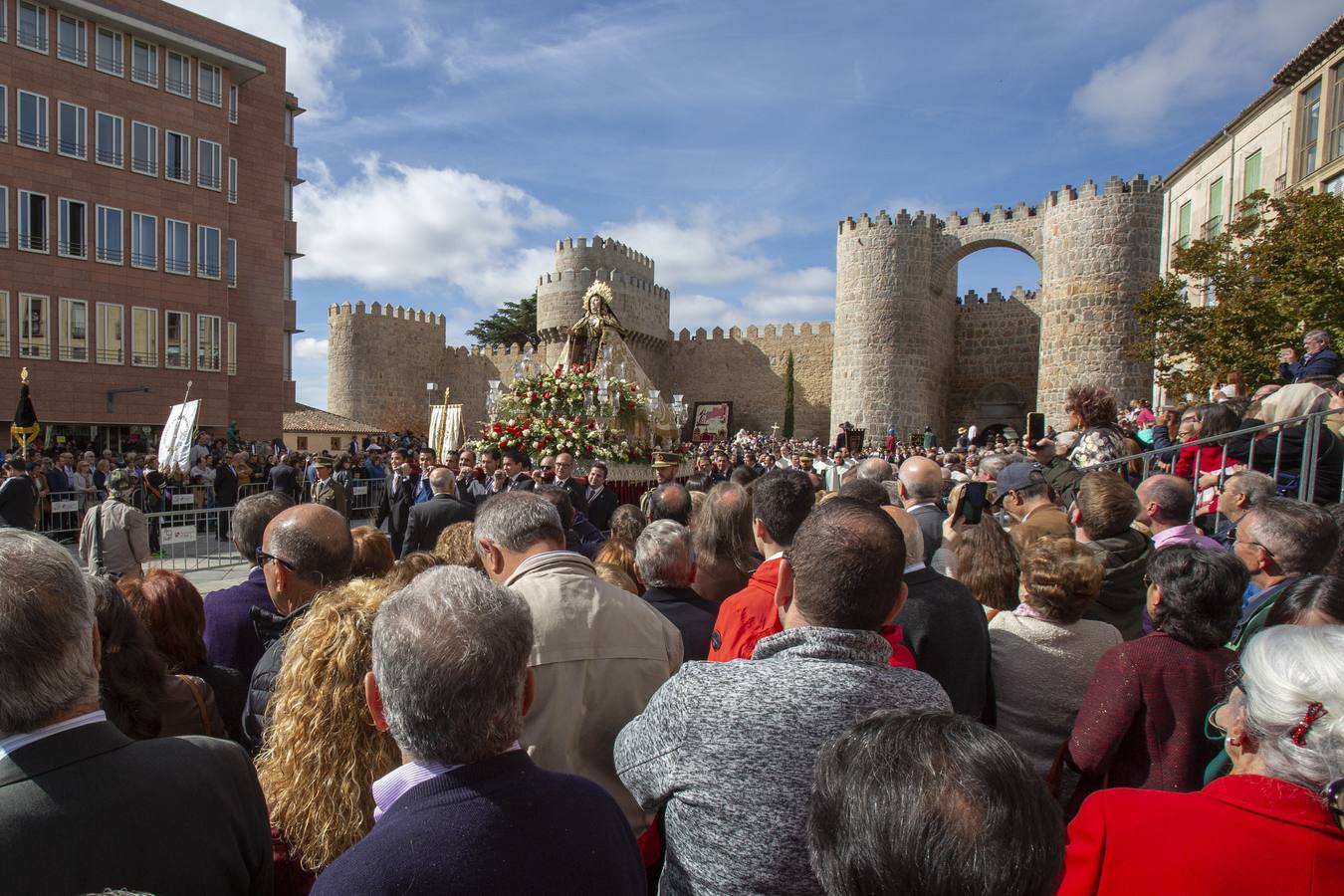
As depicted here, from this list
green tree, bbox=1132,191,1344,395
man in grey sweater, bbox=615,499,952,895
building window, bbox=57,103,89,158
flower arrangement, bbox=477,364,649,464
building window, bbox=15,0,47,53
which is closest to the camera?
man in grey sweater, bbox=615,499,952,895

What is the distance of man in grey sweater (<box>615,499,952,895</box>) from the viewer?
5.88ft

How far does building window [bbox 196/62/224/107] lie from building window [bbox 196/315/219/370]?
23.3ft

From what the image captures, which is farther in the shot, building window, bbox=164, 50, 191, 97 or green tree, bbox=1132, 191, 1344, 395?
building window, bbox=164, 50, 191, 97

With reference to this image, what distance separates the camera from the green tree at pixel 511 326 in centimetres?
5603

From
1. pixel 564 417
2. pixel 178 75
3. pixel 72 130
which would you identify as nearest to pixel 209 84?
pixel 178 75

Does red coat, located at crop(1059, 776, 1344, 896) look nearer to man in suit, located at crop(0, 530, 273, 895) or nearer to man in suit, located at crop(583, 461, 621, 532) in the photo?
man in suit, located at crop(0, 530, 273, 895)

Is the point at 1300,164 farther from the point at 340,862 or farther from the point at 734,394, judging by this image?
the point at 734,394

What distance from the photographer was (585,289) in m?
40.3

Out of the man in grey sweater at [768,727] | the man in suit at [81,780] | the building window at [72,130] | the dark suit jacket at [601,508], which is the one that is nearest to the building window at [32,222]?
the building window at [72,130]

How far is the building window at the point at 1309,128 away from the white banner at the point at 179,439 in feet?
71.5

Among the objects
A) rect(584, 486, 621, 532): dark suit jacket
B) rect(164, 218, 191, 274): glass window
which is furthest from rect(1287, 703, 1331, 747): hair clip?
rect(164, 218, 191, 274): glass window

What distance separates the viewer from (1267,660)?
171 centimetres

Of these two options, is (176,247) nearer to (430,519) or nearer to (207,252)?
(207,252)

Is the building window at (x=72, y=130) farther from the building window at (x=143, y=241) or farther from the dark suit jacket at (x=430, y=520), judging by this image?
the dark suit jacket at (x=430, y=520)
